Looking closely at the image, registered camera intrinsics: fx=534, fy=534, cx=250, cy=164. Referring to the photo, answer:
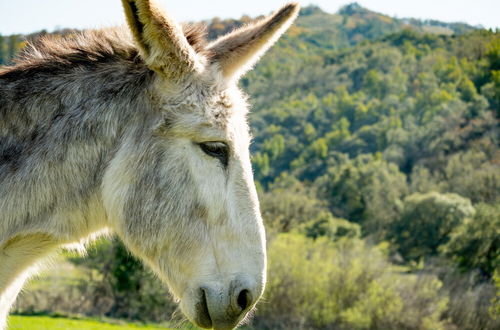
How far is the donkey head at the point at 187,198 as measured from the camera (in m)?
2.94

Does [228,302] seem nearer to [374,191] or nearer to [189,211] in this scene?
[189,211]

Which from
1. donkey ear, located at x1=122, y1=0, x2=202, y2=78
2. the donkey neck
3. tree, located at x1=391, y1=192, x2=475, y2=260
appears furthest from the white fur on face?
A: tree, located at x1=391, y1=192, x2=475, y2=260

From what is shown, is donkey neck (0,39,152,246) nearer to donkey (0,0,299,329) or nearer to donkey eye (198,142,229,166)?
donkey (0,0,299,329)

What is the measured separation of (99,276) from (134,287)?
401cm

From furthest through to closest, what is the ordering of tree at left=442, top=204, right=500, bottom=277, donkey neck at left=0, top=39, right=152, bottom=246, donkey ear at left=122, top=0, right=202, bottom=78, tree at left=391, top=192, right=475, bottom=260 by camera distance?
1. tree at left=391, top=192, right=475, bottom=260
2. tree at left=442, top=204, right=500, bottom=277
3. donkey neck at left=0, top=39, right=152, bottom=246
4. donkey ear at left=122, top=0, right=202, bottom=78

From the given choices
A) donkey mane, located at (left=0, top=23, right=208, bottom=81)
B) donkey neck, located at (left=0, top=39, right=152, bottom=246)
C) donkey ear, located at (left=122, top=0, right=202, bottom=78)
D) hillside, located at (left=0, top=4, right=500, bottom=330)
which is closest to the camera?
donkey ear, located at (left=122, top=0, right=202, bottom=78)

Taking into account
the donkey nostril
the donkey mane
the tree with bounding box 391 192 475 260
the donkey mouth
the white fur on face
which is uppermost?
the donkey mane

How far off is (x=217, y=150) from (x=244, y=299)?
2.78 feet

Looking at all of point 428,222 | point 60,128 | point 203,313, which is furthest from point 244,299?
point 428,222

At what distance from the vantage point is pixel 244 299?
2.93 metres

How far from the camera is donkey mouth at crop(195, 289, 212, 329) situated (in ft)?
9.77

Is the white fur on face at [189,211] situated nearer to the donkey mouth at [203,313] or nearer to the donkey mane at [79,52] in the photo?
the donkey mouth at [203,313]

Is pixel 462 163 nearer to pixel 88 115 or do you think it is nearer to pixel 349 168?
pixel 349 168

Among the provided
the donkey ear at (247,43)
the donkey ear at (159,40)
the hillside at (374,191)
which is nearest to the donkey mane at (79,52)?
the donkey ear at (247,43)
